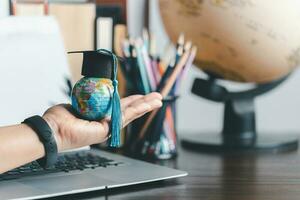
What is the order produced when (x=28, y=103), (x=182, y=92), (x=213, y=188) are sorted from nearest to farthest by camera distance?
(x=213, y=188) → (x=28, y=103) → (x=182, y=92)

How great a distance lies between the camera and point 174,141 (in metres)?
0.93

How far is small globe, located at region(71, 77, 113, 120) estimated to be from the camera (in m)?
0.68

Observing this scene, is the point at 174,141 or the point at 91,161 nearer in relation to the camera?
the point at 91,161

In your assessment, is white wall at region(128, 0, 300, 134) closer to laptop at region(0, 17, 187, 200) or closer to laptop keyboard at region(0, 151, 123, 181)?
laptop at region(0, 17, 187, 200)

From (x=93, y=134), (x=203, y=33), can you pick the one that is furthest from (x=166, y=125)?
(x=93, y=134)

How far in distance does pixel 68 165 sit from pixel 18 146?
0.14 meters

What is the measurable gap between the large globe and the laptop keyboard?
10.5 inches

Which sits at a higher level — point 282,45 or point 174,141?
point 282,45

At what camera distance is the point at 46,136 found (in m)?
0.64

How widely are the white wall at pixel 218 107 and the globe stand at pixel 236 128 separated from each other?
16 cm

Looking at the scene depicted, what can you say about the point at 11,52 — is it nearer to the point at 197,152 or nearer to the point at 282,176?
the point at 197,152

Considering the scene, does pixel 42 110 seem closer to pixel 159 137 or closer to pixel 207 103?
pixel 159 137

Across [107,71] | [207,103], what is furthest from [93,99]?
[207,103]

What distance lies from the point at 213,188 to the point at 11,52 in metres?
0.40
